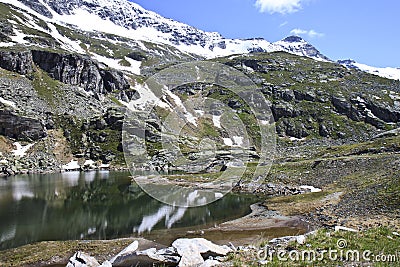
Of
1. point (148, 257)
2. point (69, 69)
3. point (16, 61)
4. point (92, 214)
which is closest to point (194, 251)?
point (148, 257)

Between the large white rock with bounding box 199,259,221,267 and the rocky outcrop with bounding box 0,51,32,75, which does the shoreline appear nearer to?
the large white rock with bounding box 199,259,221,267

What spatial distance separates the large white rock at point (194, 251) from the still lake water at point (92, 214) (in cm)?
1929

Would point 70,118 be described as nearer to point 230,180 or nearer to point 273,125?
point 230,180

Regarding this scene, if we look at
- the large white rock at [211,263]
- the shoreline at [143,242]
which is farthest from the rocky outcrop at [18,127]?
the large white rock at [211,263]

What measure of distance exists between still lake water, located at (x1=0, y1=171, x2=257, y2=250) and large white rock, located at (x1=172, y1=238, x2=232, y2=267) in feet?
63.3

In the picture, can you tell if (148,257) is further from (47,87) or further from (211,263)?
(47,87)

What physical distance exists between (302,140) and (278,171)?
379ft

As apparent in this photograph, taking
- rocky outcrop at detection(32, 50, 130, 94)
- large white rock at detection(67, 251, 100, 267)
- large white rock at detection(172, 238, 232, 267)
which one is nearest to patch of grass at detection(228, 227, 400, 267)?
large white rock at detection(172, 238, 232, 267)

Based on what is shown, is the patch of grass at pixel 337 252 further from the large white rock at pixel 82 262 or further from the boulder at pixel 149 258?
the large white rock at pixel 82 262

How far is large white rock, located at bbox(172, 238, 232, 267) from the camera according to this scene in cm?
1605

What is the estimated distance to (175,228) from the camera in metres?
37.7

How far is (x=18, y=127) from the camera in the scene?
128m

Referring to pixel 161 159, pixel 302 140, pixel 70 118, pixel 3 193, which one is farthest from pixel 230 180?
pixel 302 140

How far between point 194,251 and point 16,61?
17858 cm
